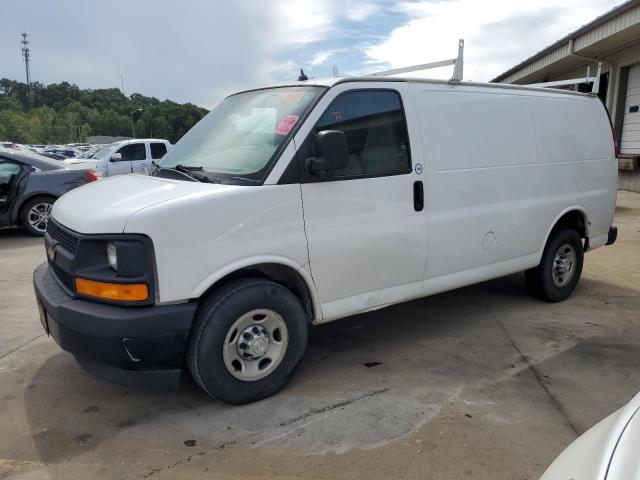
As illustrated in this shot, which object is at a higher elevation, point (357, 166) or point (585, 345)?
point (357, 166)

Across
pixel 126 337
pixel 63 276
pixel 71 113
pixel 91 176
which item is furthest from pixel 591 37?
pixel 71 113

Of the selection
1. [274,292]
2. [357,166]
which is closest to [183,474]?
[274,292]

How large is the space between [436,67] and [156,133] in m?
54.1

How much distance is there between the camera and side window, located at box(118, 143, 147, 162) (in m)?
15.5

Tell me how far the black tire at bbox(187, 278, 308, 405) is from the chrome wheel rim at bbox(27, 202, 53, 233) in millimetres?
7293

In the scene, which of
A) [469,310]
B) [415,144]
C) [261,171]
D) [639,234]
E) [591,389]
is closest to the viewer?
[261,171]

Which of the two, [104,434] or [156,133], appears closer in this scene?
[104,434]

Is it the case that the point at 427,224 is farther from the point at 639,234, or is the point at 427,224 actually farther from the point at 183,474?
the point at 639,234

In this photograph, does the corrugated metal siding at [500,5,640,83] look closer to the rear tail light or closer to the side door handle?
the side door handle

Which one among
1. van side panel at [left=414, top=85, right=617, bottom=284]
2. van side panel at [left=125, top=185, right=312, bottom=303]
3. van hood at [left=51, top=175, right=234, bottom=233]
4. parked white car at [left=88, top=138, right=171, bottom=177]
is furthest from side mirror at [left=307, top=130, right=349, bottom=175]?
parked white car at [left=88, top=138, right=171, bottom=177]

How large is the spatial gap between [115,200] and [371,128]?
69.5 inches

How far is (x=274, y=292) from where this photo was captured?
10.8ft

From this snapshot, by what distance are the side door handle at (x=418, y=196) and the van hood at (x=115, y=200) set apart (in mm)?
1419

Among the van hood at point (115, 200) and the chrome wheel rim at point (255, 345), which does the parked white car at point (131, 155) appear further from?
the chrome wheel rim at point (255, 345)
